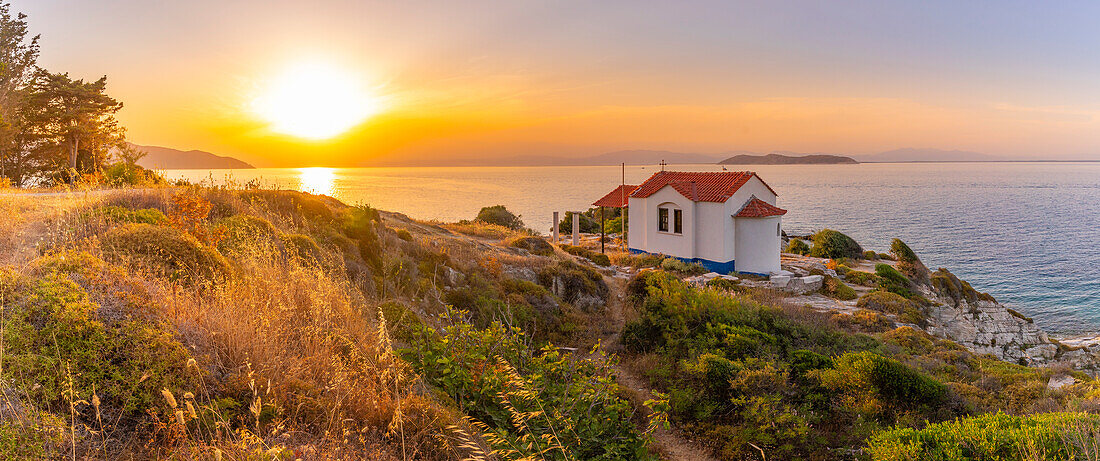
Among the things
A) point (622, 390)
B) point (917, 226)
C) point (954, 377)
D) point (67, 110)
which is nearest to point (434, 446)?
point (622, 390)

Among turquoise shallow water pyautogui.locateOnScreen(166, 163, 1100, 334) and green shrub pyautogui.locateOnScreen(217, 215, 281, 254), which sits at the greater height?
green shrub pyautogui.locateOnScreen(217, 215, 281, 254)

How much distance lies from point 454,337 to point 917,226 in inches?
3222

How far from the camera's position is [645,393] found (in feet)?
32.8

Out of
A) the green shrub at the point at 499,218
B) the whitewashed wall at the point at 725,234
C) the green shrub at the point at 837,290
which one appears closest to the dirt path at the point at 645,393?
the whitewashed wall at the point at 725,234

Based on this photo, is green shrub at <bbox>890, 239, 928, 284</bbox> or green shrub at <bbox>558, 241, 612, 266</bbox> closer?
green shrub at <bbox>558, 241, 612, 266</bbox>

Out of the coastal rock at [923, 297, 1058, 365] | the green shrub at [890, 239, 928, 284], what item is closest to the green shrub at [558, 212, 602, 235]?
the green shrub at [890, 239, 928, 284]

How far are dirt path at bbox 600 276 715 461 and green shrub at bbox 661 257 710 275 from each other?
8.53m

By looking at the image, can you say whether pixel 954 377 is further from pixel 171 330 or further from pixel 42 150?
pixel 42 150

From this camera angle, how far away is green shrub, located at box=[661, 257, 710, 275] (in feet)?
81.9

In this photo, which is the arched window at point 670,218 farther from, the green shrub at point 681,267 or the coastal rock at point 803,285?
the coastal rock at point 803,285

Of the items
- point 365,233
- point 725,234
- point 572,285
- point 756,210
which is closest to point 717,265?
point 725,234

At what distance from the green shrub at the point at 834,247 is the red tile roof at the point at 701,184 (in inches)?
489

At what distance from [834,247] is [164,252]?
131 feet

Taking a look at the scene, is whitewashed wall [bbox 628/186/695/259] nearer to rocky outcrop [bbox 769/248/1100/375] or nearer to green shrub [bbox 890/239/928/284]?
rocky outcrop [bbox 769/248/1100/375]
